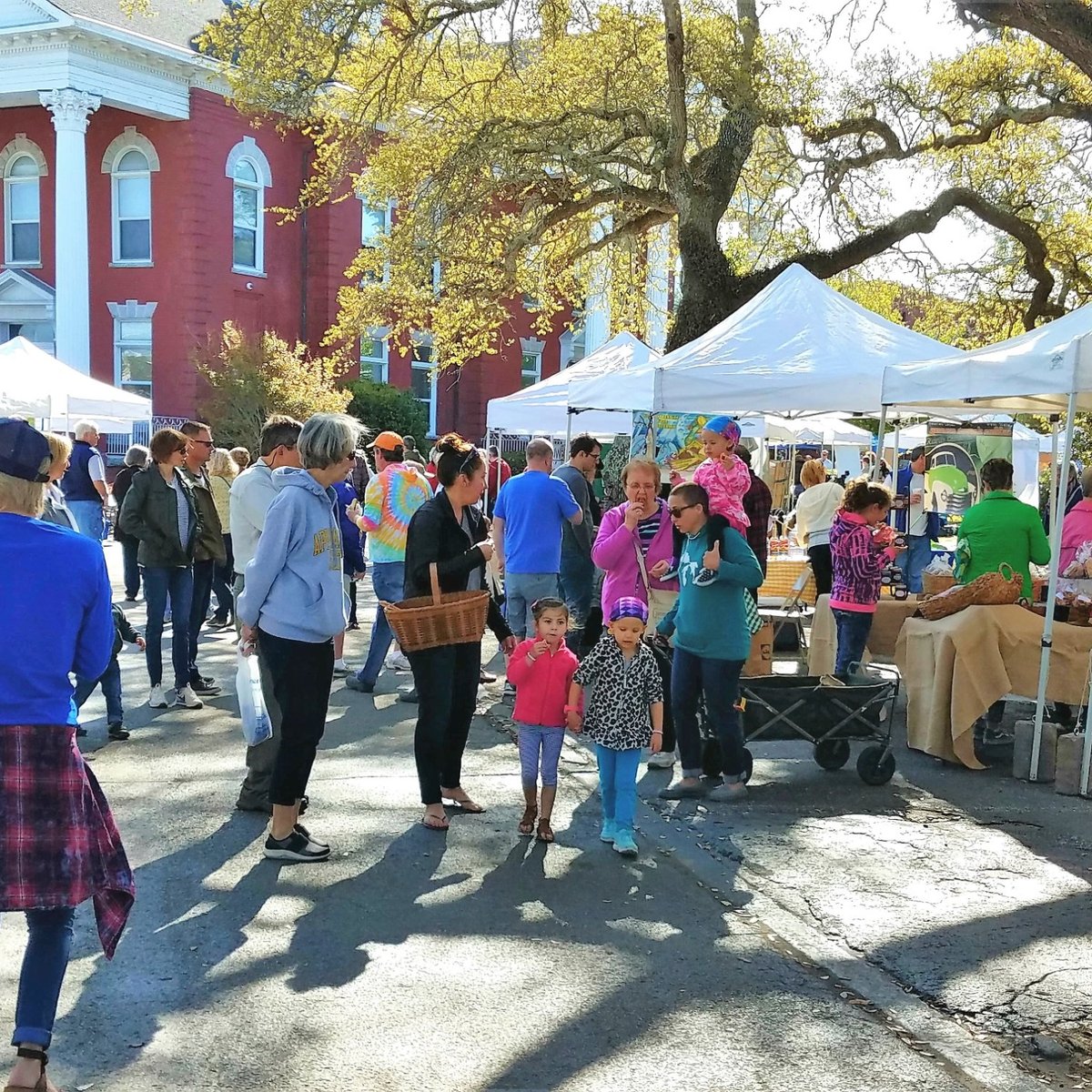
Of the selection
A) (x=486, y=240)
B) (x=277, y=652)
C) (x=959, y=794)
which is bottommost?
(x=959, y=794)

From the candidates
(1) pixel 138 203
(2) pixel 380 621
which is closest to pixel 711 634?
(2) pixel 380 621

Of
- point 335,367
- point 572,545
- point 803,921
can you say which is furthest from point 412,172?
point 803,921

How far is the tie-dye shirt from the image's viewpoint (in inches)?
407

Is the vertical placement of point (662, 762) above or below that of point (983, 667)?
below

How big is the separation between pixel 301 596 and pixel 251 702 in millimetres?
625

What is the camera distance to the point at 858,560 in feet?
29.8

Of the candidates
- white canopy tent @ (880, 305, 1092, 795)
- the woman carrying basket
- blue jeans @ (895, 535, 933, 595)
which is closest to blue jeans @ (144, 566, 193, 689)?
the woman carrying basket

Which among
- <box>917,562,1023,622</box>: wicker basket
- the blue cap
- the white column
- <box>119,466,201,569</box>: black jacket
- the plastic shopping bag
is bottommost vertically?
the plastic shopping bag

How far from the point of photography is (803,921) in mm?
5418

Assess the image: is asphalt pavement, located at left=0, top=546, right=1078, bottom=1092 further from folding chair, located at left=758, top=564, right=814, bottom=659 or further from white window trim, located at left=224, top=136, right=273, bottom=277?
white window trim, located at left=224, top=136, right=273, bottom=277

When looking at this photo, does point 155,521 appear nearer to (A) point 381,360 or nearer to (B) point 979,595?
(B) point 979,595

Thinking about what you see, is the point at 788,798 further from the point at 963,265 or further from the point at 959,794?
the point at 963,265

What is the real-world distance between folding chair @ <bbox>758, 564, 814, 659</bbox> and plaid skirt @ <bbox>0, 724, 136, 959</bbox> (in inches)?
326

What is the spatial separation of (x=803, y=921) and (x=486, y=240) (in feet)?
55.5
